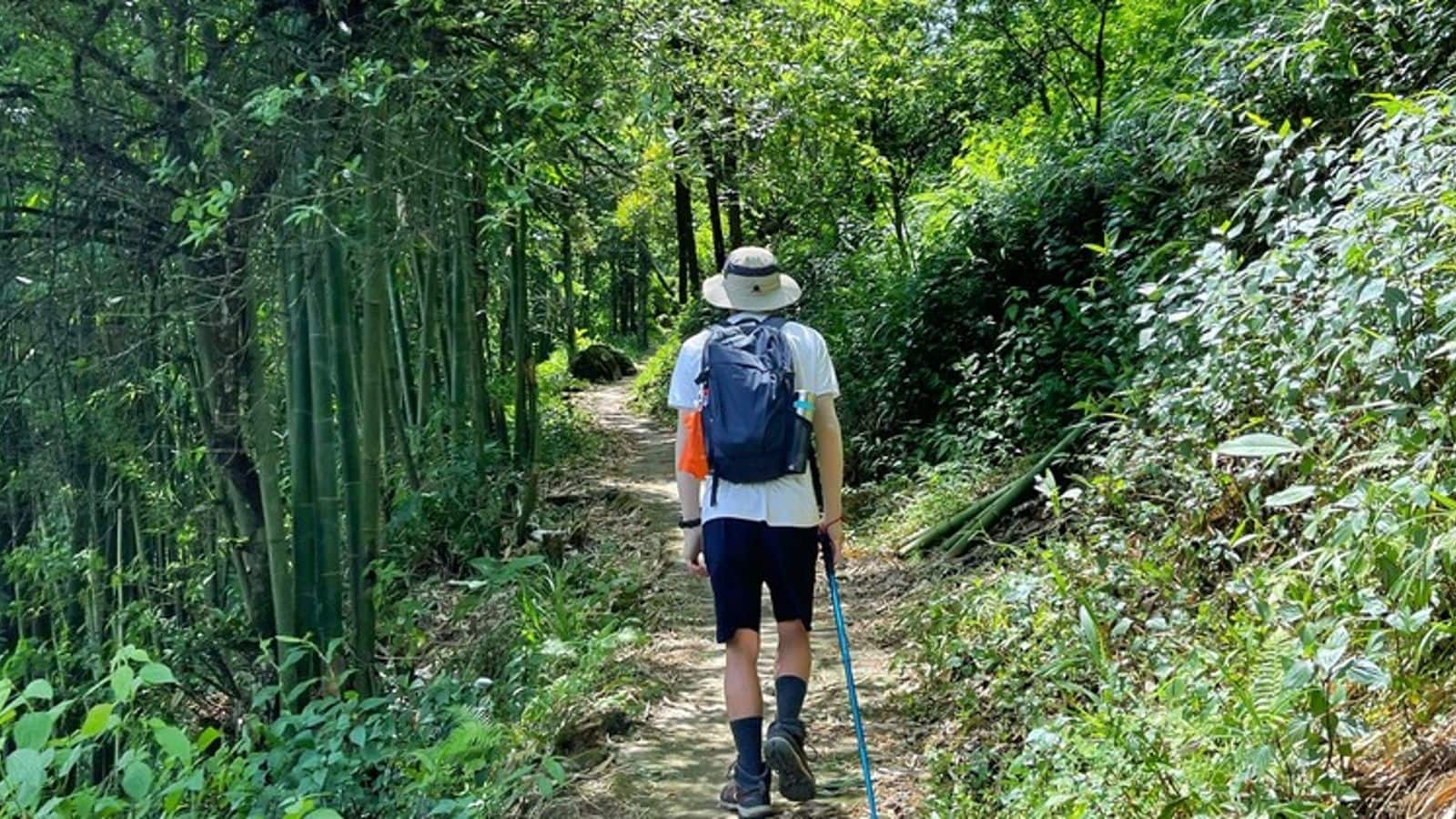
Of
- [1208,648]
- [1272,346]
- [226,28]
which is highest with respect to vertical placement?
[226,28]

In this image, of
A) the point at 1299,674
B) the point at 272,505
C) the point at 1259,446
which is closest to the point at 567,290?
the point at 272,505

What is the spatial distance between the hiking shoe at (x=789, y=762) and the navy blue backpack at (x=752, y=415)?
727 mm

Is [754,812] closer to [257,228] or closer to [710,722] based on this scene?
[710,722]

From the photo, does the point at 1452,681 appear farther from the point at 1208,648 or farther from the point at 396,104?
the point at 396,104

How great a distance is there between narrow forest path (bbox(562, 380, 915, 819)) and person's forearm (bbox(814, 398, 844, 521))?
3.14 feet

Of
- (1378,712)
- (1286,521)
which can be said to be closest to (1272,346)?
(1286,521)

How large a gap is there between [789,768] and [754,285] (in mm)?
1429

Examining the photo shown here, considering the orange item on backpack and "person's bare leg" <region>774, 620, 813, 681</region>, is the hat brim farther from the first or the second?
"person's bare leg" <region>774, 620, 813, 681</region>

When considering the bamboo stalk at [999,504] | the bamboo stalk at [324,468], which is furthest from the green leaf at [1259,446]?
the bamboo stalk at [324,468]

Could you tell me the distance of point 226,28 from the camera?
5121 mm

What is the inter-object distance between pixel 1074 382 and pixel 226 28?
16.3 feet

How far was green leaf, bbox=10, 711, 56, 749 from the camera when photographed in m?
2.85

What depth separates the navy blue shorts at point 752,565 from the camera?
3.32m

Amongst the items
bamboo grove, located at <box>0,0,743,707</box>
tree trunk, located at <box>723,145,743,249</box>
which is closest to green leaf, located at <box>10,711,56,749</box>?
bamboo grove, located at <box>0,0,743,707</box>
